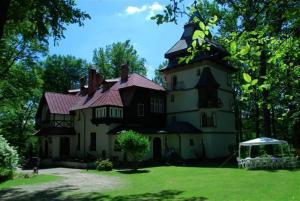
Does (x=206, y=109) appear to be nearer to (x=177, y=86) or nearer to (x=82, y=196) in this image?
(x=177, y=86)

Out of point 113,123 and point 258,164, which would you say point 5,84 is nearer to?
point 113,123

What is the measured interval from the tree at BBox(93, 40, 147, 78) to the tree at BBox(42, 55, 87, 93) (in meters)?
3.65

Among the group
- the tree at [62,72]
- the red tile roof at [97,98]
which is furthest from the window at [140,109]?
the tree at [62,72]

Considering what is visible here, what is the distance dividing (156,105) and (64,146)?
12003 millimetres

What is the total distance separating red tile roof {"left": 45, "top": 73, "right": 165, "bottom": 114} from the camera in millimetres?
36781

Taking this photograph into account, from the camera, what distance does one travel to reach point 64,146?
137ft

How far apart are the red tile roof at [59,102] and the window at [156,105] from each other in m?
10.2

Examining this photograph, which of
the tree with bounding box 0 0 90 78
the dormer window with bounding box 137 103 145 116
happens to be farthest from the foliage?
the dormer window with bounding box 137 103 145 116

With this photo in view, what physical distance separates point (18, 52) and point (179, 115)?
18.6 meters

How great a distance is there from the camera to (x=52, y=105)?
4075cm

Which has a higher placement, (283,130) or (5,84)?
(5,84)

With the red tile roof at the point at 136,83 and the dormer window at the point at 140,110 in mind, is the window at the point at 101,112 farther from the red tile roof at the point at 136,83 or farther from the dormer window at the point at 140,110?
the dormer window at the point at 140,110

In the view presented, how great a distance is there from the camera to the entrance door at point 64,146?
41.4 m

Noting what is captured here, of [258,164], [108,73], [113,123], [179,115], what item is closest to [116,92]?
[113,123]
